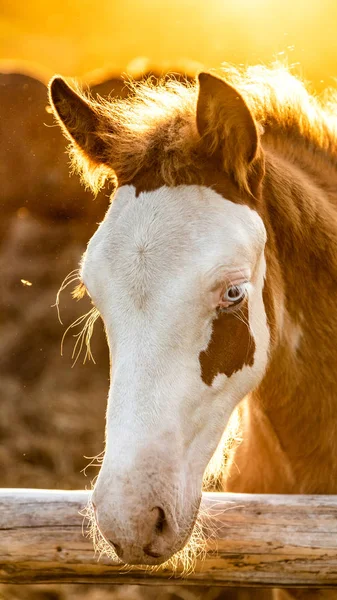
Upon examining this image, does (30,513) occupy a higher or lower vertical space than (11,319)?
higher

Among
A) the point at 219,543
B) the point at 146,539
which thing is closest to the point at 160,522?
the point at 146,539

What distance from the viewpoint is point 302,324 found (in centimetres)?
256

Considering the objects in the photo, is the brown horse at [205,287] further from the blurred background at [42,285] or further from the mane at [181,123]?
the blurred background at [42,285]

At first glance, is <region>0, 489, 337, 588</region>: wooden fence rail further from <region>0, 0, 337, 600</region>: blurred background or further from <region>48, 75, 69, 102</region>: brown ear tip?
<region>0, 0, 337, 600</region>: blurred background

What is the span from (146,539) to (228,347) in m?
0.65

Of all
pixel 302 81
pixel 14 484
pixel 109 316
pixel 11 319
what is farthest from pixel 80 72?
pixel 109 316

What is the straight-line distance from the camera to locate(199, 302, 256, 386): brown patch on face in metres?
2.05

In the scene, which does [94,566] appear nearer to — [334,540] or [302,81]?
[334,540]

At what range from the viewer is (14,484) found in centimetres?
627

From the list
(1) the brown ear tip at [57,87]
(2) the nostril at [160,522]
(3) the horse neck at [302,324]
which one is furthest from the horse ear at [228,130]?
(2) the nostril at [160,522]

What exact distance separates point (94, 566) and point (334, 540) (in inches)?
33.2

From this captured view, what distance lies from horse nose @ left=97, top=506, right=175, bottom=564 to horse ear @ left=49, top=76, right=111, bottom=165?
1353 mm

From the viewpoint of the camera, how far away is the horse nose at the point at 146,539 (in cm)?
177

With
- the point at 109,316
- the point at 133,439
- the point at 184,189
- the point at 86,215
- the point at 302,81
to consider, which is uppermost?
the point at 302,81
